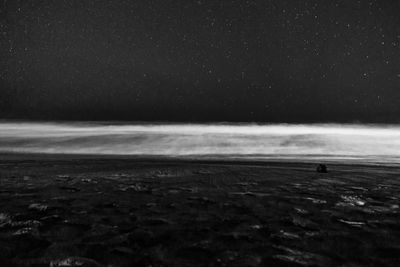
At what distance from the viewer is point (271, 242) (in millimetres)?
6973

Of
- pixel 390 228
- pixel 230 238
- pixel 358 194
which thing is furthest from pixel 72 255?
pixel 358 194

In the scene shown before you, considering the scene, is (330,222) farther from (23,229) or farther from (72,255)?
(23,229)

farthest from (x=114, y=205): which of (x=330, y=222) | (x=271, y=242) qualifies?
(x=330, y=222)

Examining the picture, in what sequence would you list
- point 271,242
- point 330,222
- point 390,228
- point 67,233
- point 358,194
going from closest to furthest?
point 271,242 → point 67,233 → point 390,228 → point 330,222 → point 358,194

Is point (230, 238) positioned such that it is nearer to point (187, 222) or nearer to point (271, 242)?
point (271, 242)

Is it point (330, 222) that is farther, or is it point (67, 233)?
point (330, 222)

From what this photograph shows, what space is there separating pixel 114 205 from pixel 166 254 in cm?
564

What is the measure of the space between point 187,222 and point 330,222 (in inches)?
161

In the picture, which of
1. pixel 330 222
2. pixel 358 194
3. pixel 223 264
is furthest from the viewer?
pixel 358 194

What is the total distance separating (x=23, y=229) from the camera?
7801 mm

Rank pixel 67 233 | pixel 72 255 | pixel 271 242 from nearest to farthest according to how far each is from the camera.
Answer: pixel 72 255
pixel 271 242
pixel 67 233

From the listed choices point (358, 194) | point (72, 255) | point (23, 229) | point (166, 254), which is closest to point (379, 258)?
point (166, 254)

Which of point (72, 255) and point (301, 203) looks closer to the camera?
point (72, 255)

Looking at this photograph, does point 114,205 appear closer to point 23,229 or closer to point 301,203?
point 23,229
